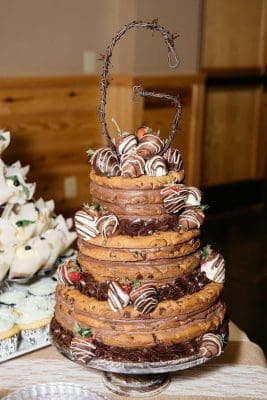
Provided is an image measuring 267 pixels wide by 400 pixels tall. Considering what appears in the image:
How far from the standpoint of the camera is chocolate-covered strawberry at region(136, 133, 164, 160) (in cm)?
121

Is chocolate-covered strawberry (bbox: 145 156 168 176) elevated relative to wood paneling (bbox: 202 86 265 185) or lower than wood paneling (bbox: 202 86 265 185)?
elevated

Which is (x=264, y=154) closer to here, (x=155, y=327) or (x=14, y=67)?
(x=14, y=67)

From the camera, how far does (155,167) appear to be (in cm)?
120

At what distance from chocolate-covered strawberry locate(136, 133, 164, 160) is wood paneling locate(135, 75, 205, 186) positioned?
2465 mm

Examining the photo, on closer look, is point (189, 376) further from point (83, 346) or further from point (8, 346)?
point (8, 346)

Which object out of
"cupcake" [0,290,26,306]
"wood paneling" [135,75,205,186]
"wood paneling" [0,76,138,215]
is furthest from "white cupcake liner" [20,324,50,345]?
"wood paneling" [135,75,205,186]

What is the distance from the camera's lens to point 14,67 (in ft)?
11.1

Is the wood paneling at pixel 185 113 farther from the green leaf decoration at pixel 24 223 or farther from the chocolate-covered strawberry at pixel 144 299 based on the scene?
the chocolate-covered strawberry at pixel 144 299

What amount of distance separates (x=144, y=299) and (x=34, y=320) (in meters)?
0.45

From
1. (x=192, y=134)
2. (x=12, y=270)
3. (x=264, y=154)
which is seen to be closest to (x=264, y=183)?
(x=264, y=154)

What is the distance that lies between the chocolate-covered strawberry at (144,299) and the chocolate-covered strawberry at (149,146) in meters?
0.28

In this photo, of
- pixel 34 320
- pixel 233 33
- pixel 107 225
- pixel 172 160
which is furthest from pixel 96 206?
pixel 233 33

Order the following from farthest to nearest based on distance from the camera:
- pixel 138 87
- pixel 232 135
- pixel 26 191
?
pixel 232 135
pixel 26 191
pixel 138 87

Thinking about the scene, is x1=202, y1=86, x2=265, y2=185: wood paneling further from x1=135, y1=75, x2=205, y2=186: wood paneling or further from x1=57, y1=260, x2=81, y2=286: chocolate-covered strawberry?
x1=57, y1=260, x2=81, y2=286: chocolate-covered strawberry
